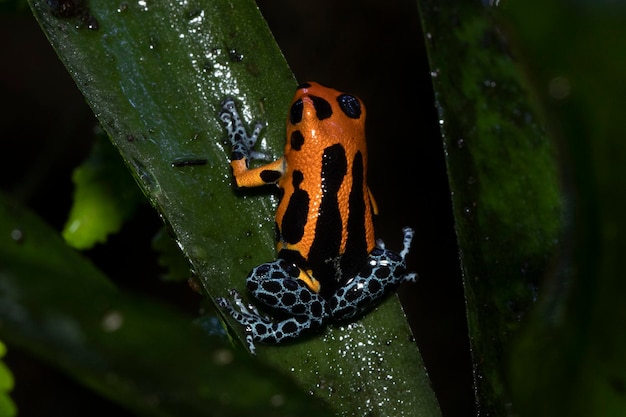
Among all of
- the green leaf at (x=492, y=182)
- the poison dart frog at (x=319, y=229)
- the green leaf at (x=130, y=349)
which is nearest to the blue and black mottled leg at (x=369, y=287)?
the poison dart frog at (x=319, y=229)

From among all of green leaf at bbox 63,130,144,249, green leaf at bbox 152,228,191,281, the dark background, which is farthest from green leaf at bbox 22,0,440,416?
the dark background

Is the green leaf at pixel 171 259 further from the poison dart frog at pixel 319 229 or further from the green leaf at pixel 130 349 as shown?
the green leaf at pixel 130 349

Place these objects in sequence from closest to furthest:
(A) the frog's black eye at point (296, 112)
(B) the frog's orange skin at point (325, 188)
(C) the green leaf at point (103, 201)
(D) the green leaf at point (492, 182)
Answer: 1. (D) the green leaf at point (492, 182)
2. (A) the frog's black eye at point (296, 112)
3. (B) the frog's orange skin at point (325, 188)
4. (C) the green leaf at point (103, 201)

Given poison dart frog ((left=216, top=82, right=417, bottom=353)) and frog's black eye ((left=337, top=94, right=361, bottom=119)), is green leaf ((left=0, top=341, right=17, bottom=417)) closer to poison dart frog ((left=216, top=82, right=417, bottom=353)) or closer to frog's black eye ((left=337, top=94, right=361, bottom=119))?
poison dart frog ((left=216, top=82, right=417, bottom=353))

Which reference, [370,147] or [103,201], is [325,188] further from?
[370,147]

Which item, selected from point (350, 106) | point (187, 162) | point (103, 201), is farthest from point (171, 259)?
point (350, 106)
